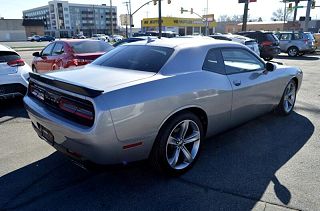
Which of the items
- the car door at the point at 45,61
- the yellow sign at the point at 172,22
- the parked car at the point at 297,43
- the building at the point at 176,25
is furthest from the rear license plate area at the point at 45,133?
the yellow sign at the point at 172,22

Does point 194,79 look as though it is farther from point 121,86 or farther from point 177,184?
point 177,184

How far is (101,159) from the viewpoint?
267cm

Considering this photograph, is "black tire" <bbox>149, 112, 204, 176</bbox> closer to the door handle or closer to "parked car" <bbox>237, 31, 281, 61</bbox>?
the door handle

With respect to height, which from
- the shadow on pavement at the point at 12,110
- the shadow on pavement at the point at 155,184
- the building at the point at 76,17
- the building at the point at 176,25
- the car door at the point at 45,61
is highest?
the building at the point at 76,17

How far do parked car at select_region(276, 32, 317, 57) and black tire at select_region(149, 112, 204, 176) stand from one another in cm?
1747

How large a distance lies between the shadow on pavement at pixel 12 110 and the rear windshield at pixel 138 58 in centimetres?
272

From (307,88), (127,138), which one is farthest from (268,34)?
(127,138)

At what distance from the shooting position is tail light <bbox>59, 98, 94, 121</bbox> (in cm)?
265

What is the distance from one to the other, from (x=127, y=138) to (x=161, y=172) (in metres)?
0.79

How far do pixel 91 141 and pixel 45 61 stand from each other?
7036 millimetres

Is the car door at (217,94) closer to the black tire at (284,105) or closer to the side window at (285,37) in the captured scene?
the black tire at (284,105)

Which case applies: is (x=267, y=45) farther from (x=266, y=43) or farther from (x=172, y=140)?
(x=172, y=140)

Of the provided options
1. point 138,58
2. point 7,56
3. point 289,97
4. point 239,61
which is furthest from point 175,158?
point 7,56

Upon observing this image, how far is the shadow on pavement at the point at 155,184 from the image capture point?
284cm
